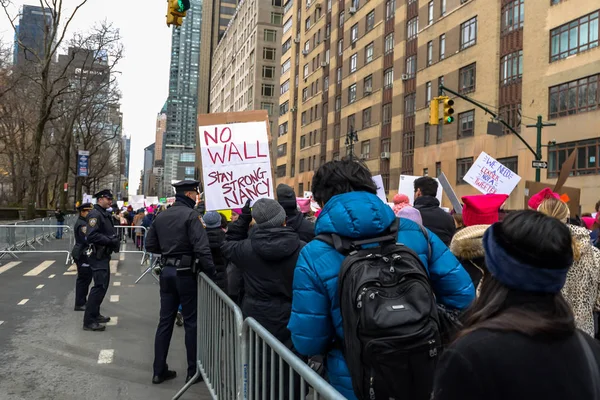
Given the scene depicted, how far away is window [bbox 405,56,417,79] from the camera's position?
139 feet

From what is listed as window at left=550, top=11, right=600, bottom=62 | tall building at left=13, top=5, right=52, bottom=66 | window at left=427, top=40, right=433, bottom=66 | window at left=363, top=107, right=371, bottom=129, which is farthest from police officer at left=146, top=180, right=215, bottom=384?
window at left=363, top=107, right=371, bottom=129

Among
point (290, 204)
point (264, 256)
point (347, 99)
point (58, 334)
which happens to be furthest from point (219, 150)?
Answer: point (347, 99)

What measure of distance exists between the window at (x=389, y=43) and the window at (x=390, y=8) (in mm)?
1648

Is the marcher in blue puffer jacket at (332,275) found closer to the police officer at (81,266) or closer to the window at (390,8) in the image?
the police officer at (81,266)

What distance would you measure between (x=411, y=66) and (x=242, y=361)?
4207 cm

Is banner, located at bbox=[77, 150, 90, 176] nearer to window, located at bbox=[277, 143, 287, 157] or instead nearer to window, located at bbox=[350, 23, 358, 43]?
window, located at bbox=[350, 23, 358, 43]

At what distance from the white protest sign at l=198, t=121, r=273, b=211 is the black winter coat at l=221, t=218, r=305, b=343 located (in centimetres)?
243

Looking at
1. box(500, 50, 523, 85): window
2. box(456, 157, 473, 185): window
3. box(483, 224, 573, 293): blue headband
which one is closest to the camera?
box(483, 224, 573, 293): blue headband

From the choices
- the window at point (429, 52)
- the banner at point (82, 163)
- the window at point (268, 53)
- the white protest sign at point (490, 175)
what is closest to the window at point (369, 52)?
the window at point (429, 52)

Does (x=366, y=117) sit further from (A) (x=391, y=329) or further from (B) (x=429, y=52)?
(A) (x=391, y=329)

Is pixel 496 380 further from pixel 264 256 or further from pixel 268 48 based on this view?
pixel 268 48

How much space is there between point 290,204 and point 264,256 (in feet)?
4.40

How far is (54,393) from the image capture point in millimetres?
5297

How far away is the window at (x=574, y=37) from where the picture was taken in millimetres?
26906
